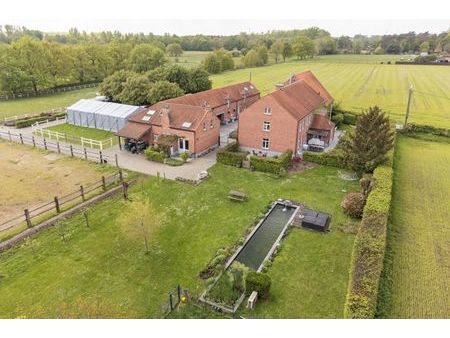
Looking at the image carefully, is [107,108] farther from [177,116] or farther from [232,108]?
[232,108]

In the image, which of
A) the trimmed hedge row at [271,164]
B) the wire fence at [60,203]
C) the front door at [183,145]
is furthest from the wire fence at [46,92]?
the trimmed hedge row at [271,164]

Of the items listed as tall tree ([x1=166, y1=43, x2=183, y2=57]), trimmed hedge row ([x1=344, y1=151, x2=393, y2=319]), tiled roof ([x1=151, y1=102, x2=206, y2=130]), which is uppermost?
tall tree ([x1=166, y1=43, x2=183, y2=57])

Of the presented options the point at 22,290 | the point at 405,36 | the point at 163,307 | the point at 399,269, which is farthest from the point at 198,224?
the point at 405,36

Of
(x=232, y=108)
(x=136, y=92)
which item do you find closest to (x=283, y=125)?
(x=232, y=108)

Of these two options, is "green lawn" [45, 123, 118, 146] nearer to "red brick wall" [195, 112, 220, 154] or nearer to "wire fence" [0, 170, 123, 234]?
"red brick wall" [195, 112, 220, 154]

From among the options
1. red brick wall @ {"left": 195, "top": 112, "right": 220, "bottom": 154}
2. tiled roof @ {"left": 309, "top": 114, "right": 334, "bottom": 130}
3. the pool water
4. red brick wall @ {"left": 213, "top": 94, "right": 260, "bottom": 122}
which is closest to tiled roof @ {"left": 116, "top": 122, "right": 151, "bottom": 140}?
red brick wall @ {"left": 195, "top": 112, "right": 220, "bottom": 154}

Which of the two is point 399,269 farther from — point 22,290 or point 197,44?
point 197,44

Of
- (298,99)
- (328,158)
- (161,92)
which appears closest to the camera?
(328,158)
